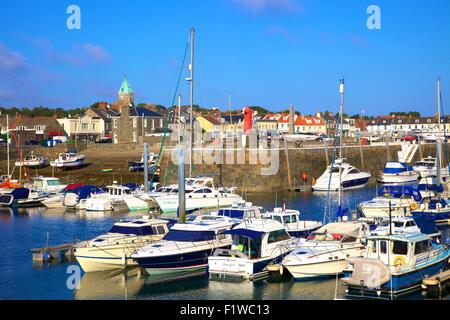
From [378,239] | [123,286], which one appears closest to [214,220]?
[123,286]

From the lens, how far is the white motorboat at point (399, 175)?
59156 mm

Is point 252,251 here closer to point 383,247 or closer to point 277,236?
point 277,236

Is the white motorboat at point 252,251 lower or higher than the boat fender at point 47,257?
higher

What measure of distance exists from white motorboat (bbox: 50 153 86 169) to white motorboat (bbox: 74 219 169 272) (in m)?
38.9

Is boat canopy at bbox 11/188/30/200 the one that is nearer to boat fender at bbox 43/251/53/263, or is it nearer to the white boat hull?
the white boat hull

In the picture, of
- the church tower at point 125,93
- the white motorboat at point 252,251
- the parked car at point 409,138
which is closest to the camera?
the white motorboat at point 252,251

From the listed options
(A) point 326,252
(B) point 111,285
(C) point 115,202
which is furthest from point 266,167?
(B) point 111,285

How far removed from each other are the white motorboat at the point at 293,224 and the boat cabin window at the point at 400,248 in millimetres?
7244

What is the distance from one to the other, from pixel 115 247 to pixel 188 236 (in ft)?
9.42

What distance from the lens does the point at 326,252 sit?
2398 cm

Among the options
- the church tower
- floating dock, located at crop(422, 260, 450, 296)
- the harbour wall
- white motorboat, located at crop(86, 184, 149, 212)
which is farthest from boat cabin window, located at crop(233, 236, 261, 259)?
the church tower

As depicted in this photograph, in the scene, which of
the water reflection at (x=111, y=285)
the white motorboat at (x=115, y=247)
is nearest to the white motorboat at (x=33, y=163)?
the white motorboat at (x=115, y=247)

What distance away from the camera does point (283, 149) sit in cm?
5906

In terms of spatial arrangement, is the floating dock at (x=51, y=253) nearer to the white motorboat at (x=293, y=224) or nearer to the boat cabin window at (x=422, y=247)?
the white motorboat at (x=293, y=224)
